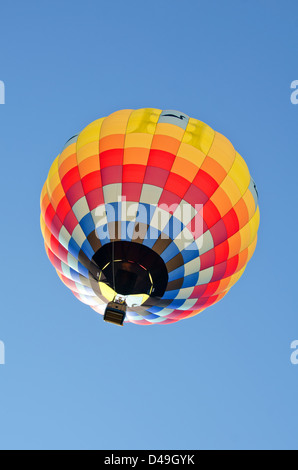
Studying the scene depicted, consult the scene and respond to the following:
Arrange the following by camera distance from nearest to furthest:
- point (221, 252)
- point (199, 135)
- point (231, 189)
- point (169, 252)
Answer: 1. point (169, 252)
2. point (231, 189)
3. point (221, 252)
4. point (199, 135)

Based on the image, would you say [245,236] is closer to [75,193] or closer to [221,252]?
[221,252]

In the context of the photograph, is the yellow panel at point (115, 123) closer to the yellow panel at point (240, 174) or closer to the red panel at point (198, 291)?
the yellow panel at point (240, 174)

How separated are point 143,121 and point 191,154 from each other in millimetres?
1016

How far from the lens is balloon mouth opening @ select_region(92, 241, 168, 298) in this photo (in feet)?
29.9

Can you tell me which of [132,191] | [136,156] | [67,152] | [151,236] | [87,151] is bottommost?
[151,236]

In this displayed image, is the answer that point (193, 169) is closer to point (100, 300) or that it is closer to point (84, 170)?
point (84, 170)

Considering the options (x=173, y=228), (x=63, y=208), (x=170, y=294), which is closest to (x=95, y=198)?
(x=63, y=208)

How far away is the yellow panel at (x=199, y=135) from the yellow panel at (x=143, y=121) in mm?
558

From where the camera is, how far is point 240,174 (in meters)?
9.87

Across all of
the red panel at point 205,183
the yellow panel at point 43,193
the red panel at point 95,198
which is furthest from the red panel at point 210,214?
the yellow panel at point 43,193

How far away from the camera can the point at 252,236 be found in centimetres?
1025

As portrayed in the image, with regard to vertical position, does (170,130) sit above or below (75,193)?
above

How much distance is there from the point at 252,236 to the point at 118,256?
2.51 meters

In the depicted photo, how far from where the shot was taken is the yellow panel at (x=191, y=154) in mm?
9516
